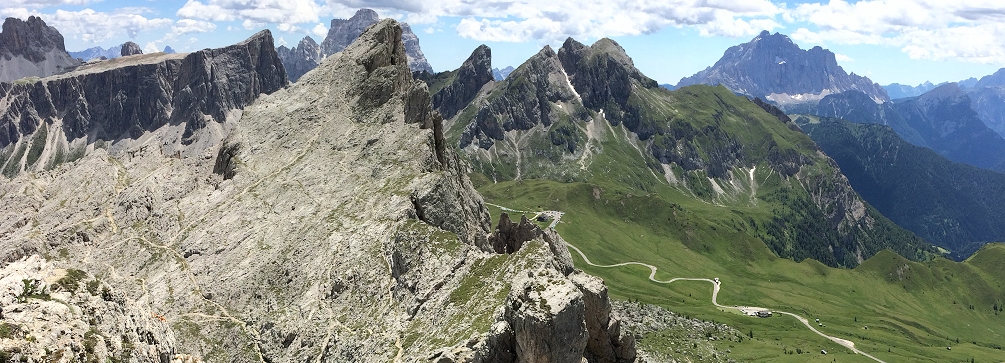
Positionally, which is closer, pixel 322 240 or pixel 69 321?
pixel 69 321

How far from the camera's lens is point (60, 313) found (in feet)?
124

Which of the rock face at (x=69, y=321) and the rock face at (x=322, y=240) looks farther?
the rock face at (x=322, y=240)

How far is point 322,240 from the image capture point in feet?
268

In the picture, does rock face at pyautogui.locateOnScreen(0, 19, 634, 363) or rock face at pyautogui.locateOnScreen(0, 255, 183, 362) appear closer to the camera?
rock face at pyautogui.locateOnScreen(0, 255, 183, 362)

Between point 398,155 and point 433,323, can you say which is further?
point 398,155

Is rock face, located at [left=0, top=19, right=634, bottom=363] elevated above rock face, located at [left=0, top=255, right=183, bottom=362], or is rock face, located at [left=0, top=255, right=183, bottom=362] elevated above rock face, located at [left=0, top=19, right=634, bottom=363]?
rock face, located at [left=0, top=255, right=183, bottom=362]

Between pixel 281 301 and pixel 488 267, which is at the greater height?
pixel 488 267

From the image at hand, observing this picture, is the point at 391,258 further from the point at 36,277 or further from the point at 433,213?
the point at 36,277

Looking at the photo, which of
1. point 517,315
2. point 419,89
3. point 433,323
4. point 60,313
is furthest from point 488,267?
point 419,89

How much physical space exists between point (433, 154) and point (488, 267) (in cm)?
3881

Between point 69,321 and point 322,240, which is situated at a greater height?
point 69,321

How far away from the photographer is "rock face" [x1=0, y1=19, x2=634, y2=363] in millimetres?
58625

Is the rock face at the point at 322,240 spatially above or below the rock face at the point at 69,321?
below

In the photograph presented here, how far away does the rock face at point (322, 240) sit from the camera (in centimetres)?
5862
